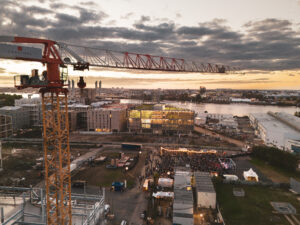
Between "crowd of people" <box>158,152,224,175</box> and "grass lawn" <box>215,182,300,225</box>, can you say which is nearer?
"grass lawn" <box>215,182,300,225</box>

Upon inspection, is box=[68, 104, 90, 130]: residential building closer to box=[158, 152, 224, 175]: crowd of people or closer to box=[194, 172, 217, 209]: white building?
box=[158, 152, 224, 175]: crowd of people

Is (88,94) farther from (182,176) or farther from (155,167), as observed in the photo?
(182,176)

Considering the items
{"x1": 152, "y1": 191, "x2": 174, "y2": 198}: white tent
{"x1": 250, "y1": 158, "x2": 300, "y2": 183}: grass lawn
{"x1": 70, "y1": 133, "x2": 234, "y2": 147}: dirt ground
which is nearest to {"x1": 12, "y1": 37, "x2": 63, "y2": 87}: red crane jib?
{"x1": 152, "y1": 191, "x2": 174, "y2": 198}: white tent

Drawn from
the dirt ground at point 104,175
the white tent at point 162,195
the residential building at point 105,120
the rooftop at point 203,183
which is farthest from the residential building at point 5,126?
the rooftop at point 203,183

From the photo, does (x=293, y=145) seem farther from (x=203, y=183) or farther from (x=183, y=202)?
(x=183, y=202)

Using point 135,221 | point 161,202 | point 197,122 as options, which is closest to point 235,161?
point 161,202

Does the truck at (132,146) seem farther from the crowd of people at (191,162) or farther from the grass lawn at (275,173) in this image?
the grass lawn at (275,173)
